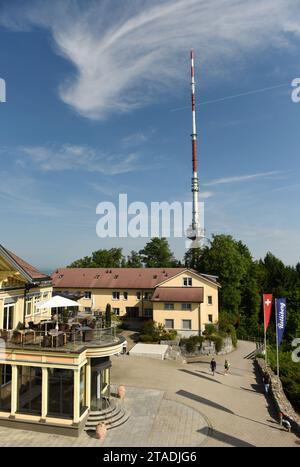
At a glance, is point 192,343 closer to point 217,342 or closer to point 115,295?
point 217,342

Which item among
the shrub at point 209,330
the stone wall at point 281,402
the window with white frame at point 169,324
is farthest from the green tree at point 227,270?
the stone wall at point 281,402

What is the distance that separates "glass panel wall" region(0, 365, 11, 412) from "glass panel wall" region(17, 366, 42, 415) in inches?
30.8

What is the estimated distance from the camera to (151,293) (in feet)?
147

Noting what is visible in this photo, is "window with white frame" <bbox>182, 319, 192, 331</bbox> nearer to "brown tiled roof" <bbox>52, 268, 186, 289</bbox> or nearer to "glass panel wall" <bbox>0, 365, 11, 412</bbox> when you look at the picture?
"brown tiled roof" <bbox>52, 268, 186, 289</bbox>

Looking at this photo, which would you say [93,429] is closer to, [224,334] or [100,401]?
[100,401]

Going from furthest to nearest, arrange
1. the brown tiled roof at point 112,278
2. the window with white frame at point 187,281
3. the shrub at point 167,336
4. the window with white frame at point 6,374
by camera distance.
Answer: the brown tiled roof at point 112,278 → the window with white frame at point 187,281 → the shrub at point 167,336 → the window with white frame at point 6,374

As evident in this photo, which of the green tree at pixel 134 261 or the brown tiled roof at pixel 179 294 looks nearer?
the brown tiled roof at pixel 179 294

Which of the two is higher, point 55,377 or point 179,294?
point 179,294

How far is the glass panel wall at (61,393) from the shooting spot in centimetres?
1529

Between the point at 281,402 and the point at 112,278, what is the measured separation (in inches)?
1176

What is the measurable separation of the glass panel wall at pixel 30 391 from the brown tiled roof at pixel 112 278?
28784mm

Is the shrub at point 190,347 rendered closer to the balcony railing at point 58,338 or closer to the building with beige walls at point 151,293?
the building with beige walls at point 151,293

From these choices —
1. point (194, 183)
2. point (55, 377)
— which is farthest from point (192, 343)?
point (194, 183)
